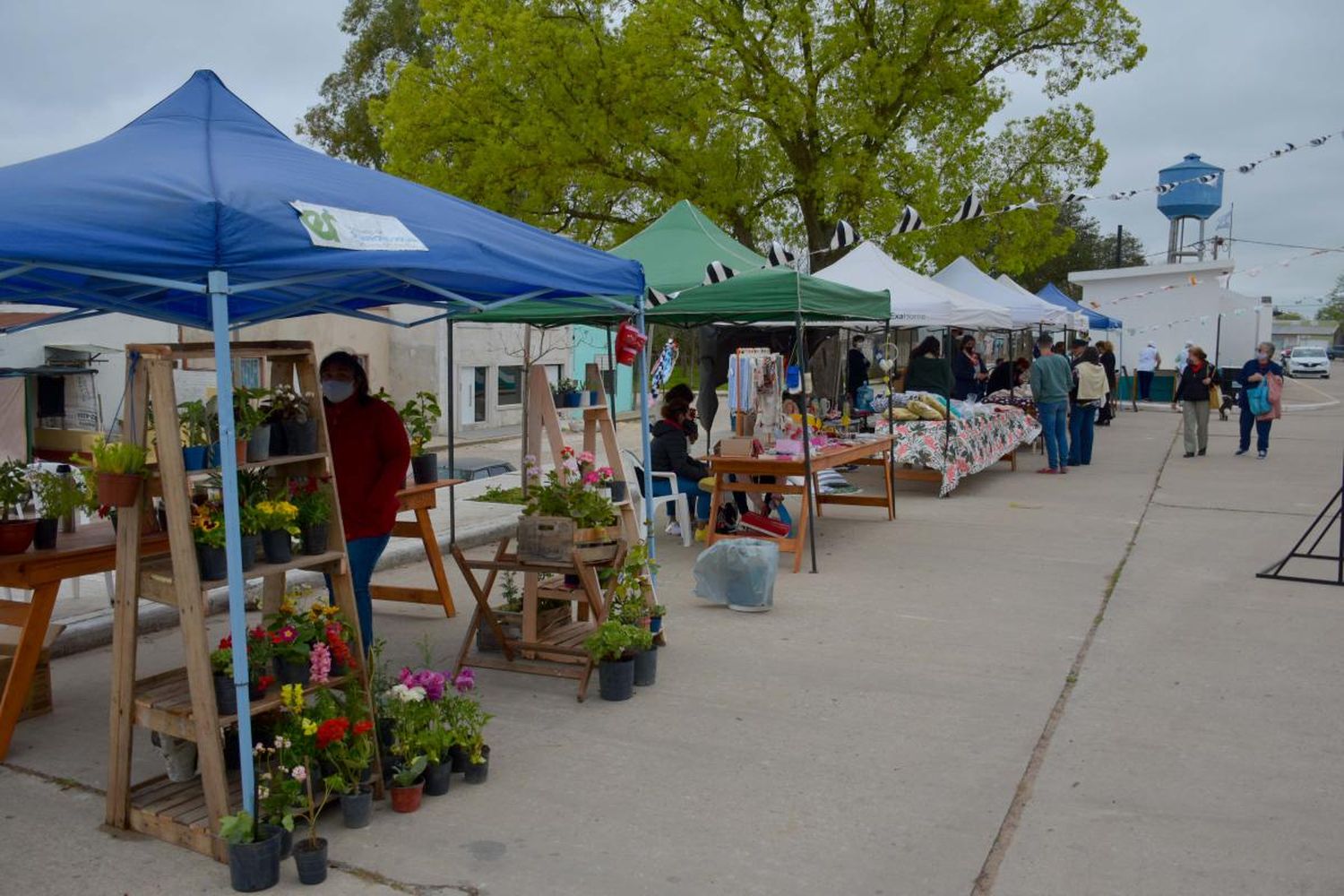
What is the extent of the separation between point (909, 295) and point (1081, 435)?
193 inches

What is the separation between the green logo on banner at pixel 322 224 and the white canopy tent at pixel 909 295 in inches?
356

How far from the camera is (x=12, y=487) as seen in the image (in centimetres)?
507

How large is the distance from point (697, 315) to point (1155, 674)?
197 inches

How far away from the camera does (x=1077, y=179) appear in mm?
20625

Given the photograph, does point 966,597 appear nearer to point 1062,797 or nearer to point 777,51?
point 1062,797

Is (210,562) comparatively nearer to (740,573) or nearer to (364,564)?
(364,564)

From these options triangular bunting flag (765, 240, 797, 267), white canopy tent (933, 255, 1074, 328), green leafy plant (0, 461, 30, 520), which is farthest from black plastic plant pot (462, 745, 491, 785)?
white canopy tent (933, 255, 1074, 328)

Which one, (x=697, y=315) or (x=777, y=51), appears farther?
(x=777, y=51)

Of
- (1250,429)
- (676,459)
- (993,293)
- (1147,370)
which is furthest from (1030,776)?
(1147,370)

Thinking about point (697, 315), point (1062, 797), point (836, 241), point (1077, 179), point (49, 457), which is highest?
point (1077, 179)

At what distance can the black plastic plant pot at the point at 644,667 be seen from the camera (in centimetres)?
591

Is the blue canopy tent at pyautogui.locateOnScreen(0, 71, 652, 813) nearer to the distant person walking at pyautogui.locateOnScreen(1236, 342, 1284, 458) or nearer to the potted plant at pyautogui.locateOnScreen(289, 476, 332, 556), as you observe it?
the potted plant at pyautogui.locateOnScreen(289, 476, 332, 556)

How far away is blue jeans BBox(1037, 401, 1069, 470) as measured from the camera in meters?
15.3

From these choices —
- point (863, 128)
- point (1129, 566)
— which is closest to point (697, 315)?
point (1129, 566)
